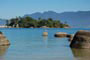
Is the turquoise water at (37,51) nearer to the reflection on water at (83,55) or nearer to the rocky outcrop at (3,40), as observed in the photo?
the reflection on water at (83,55)

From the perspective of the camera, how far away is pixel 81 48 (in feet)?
99.1

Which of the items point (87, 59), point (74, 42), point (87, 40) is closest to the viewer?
point (87, 59)

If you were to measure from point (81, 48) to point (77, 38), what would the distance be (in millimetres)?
1063

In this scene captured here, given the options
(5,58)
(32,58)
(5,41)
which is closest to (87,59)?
(32,58)

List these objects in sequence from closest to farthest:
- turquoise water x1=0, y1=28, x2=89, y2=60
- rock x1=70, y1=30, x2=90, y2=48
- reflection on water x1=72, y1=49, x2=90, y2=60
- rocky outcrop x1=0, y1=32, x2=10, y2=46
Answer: reflection on water x1=72, y1=49, x2=90, y2=60, turquoise water x1=0, y1=28, x2=89, y2=60, rock x1=70, y1=30, x2=90, y2=48, rocky outcrop x1=0, y1=32, x2=10, y2=46

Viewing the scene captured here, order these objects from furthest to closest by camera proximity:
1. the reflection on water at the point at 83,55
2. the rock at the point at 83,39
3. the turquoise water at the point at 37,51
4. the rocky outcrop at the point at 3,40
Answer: the rocky outcrop at the point at 3,40, the rock at the point at 83,39, the turquoise water at the point at 37,51, the reflection on water at the point at 83,55

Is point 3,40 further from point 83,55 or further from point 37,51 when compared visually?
point 83,55

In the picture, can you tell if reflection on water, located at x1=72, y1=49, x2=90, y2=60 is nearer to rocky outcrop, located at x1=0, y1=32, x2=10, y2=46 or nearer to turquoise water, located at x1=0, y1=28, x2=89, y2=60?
turquoise water, located at x1=0, y1=28, x2=89, y2=60

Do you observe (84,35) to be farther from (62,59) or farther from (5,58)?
(5,58)


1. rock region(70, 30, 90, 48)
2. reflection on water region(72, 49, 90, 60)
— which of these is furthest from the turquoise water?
rock region(70, 30, 90, 48)

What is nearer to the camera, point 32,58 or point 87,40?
point 32,58

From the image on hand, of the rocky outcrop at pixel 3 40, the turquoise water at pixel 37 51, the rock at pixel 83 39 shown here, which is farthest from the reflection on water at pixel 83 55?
the rocky outcrop at pixel 3 40

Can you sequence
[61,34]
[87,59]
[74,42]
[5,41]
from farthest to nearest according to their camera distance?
[61,34] < [5,41] < [74,42] < [87,59]

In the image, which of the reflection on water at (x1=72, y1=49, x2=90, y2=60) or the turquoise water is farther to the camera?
the turquoise water
